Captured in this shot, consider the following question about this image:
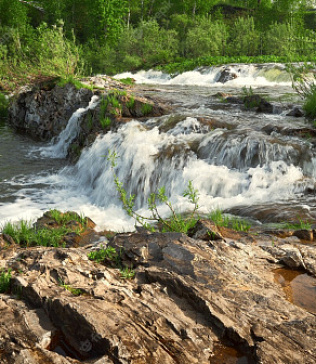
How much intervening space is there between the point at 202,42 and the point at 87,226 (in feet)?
111

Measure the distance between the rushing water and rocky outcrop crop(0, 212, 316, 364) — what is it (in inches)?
101

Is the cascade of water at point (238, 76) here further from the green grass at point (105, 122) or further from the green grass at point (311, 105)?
the green grass at point (105, 122)

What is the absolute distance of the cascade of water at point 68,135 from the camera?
13.0m

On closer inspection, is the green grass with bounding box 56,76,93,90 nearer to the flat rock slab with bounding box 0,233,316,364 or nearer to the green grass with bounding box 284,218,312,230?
the green grass with bounding box 284,218,312,230

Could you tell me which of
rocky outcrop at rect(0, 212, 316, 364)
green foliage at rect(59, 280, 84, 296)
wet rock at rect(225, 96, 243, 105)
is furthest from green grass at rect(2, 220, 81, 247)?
wet rock at rect(225, 96, 243, 105)

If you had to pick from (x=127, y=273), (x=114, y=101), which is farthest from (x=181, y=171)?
(x=127, y=273)

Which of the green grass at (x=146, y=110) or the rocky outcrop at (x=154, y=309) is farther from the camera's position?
the green grass at (x=146, y=110)

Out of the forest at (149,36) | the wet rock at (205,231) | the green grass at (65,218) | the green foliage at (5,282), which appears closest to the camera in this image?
the green foliage at (5,282)

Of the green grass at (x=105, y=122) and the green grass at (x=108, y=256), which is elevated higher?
the green grass at (x=105, y=122)

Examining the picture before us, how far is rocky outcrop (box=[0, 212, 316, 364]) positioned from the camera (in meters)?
2.47

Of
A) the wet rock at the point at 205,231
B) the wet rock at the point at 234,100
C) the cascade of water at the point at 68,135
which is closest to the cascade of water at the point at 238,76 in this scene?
the wet rock at the point at 234,100

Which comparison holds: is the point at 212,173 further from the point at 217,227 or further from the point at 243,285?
the point at 243,285

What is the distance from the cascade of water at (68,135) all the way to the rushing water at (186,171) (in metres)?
0.97

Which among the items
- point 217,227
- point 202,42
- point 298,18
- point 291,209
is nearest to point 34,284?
point 217,227
